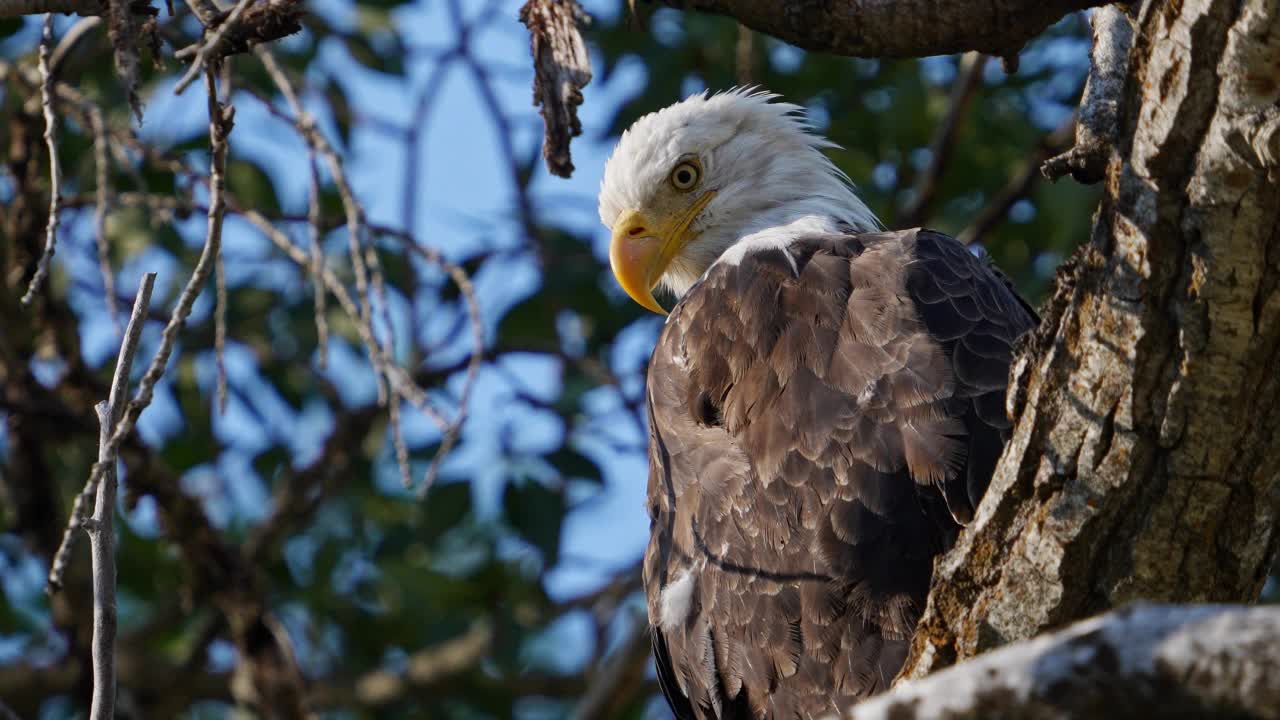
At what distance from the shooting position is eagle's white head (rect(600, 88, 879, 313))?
3.92m

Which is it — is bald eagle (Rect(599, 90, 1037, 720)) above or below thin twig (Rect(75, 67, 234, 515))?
below

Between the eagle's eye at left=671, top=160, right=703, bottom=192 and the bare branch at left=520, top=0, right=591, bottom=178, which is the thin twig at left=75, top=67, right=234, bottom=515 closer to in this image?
the bare branch at left=520, top=0, right=591, bottom=178

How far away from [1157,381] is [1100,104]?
47cm

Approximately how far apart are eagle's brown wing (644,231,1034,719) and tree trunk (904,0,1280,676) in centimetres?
80

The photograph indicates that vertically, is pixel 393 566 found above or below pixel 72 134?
below

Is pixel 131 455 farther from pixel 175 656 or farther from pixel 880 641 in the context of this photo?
pixel 880 641

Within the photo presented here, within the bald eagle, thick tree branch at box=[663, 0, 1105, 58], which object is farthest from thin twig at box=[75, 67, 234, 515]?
the bald eagle

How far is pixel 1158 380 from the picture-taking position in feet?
5.93

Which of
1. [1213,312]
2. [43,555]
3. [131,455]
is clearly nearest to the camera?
[1213,312]

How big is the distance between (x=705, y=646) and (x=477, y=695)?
2375 mm

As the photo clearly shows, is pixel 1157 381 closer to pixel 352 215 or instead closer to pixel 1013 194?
pixel 352 215

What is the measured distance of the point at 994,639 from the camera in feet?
6.53

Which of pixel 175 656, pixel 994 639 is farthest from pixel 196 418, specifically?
pixel 994 639

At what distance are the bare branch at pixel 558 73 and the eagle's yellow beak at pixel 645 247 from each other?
1.48 meters
